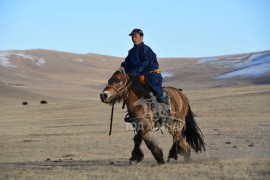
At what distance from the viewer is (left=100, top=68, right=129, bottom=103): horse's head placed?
37.5ft

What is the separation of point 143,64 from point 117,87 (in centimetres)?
76

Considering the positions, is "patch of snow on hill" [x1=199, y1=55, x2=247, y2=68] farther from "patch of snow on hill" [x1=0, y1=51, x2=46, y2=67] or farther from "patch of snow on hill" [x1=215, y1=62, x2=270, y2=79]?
"patch of snow on hill" [x1=0, y1=51, x2=46, y2=67]

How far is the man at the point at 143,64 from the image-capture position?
1186cm

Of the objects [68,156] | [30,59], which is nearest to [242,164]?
[68,156]

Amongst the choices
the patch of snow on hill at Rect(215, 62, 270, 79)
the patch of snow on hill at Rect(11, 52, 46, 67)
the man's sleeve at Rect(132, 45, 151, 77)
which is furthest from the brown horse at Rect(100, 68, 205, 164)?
the patch of snow on hill at Rect(11, 52, 46, 67)

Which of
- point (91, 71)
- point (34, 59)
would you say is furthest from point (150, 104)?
point (34, 59)

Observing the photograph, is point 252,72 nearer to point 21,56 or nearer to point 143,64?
point 21,56

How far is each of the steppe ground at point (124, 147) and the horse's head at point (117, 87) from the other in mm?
1389

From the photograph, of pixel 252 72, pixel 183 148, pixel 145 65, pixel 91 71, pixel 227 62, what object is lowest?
pixel 183 148

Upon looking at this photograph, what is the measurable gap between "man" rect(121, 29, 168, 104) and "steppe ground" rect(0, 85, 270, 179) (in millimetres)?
1563

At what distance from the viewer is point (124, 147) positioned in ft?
57.8

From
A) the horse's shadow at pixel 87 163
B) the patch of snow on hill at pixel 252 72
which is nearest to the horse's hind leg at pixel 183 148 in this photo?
the horse's shadow at pixel 87 163

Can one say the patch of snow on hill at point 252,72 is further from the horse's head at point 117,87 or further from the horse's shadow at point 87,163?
the horse's head at point 117,87

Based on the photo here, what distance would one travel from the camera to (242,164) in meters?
11.3
